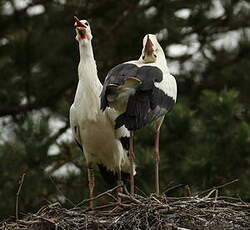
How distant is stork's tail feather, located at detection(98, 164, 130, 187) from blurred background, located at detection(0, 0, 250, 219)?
18cm

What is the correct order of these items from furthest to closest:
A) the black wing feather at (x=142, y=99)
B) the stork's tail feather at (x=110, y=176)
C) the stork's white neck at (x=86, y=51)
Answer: the stork's tail feather at (x=110, y=176) → the stork's white neck at (x=86, y=51) → the black wing feather at (x=142, y=99)

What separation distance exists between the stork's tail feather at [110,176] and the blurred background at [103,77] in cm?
18

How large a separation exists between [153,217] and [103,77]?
4062mm

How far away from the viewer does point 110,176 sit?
9.14 metres

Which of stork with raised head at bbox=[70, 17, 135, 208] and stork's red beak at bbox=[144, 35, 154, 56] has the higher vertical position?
stork's red beak at bbox=[144, 35, 154, 56]

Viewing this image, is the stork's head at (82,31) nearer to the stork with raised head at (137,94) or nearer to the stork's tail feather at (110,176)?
the stork with raised head at (137,94)

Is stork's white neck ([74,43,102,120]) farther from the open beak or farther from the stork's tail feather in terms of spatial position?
the stork's tail feather

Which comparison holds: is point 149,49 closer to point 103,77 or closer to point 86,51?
point 86,51

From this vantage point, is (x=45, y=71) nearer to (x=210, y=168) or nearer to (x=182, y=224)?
(x=210, y=168)

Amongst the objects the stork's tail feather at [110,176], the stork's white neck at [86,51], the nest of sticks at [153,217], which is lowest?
the stork's tail feather at [110,176]

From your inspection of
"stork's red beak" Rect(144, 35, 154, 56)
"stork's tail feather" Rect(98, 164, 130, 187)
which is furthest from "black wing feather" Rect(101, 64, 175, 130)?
"stork's tail feather" Rect(98, 164, 130, 187)

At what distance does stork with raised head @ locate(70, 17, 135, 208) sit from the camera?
27.3 feet

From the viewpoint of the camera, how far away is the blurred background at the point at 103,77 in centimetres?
952

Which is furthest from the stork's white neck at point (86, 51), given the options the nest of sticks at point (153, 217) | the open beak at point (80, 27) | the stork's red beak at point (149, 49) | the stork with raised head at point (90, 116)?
the nest of sticks at point (153, 217)
